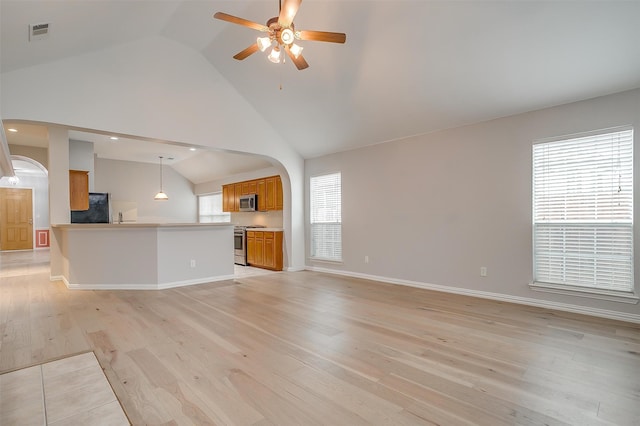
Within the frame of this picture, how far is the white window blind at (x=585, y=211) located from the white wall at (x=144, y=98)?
183 inches

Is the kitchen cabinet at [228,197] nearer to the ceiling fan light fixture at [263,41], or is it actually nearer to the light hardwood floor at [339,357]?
the light hardwood floor at [339,357]

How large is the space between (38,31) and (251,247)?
223 inches

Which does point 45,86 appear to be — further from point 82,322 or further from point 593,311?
point 593,311

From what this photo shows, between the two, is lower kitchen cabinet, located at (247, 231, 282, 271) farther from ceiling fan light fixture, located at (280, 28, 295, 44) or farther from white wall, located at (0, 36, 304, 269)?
ceiling fan light fixture, located at (280, 28, 295, 44)

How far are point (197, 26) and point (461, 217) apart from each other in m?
4.68

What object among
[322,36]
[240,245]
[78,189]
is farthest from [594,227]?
[78,189]

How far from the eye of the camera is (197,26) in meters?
4.61

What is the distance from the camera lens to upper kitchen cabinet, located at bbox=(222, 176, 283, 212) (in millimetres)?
7754

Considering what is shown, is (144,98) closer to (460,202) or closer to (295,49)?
(295,49)

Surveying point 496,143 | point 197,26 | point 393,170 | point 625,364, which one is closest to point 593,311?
point 625,364

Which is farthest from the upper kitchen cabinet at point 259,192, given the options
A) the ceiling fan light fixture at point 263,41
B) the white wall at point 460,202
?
the ceiling fan light fixture at point 263,41

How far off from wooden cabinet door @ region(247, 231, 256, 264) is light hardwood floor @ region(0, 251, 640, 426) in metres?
3.32

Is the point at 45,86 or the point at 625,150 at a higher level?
the point at 45,86

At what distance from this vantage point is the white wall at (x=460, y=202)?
4031 millimetres
